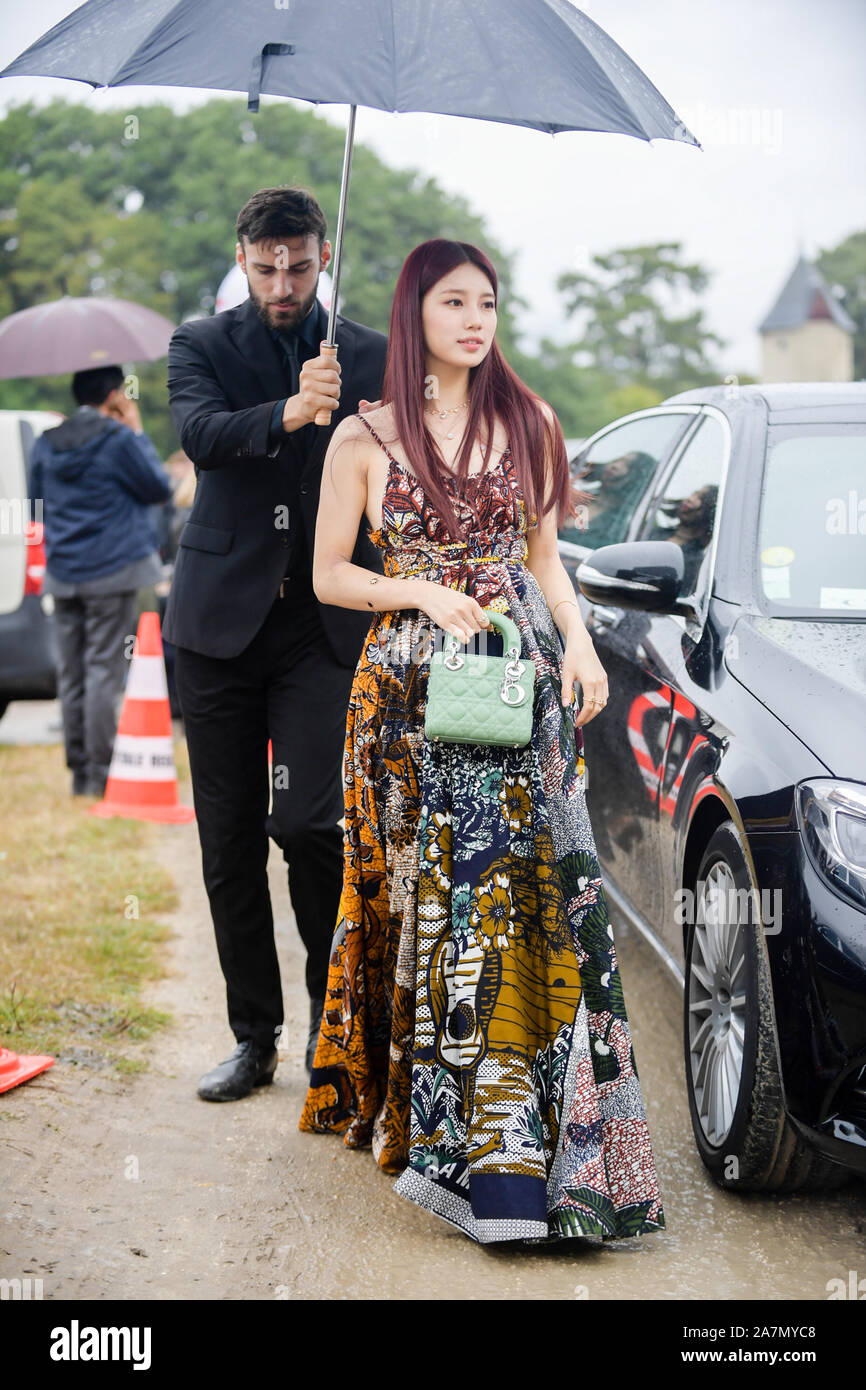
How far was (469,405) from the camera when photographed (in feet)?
10.7

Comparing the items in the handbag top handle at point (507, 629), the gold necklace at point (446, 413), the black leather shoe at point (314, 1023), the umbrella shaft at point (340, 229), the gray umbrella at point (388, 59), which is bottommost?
the black leather shoe at point (314, 1023)

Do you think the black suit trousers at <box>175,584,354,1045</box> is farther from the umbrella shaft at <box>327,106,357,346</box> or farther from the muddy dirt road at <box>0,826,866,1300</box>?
the umbrella shaft at <box>327,106,357,346</box>

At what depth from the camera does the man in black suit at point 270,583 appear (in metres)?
3.67

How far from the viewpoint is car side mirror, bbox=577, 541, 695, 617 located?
374 cm

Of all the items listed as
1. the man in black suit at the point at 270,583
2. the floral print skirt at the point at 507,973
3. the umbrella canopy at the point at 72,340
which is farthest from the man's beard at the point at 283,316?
the umbrella canopy at the point at 72,340

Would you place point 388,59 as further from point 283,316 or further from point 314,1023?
point 314,1023

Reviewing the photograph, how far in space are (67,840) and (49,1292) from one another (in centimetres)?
411

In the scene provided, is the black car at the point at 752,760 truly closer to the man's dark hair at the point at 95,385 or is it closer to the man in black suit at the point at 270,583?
the man in black suit at the point at 270,583

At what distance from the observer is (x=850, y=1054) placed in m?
2.77

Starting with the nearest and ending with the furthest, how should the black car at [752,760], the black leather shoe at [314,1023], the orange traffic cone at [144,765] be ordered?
the black car at [752,760], the black leather shoe at [314,1023], the orange traffic cone at [144,765]

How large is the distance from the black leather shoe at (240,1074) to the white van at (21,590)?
562 centimetres

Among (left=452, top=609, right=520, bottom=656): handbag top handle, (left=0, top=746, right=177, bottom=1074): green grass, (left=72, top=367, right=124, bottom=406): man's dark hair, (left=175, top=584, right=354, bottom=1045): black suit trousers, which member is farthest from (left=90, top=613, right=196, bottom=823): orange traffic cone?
(left=452, top=609, right=520, bottom=656): handbag top handle

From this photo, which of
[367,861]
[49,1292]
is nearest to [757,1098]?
[367,861]
